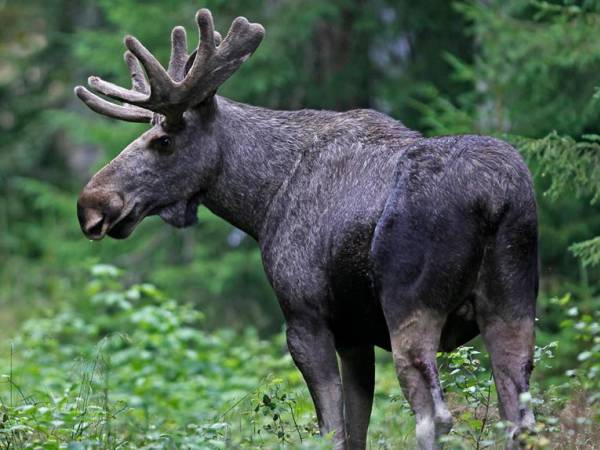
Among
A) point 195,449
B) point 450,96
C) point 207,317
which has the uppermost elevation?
point 450,96

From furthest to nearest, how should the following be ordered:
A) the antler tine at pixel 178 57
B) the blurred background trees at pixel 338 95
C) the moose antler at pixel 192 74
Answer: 1. the blurred background trees at pixel 338 95
2. the antler tine at pixel 178 57
3. the moose antler at pixel 192 74

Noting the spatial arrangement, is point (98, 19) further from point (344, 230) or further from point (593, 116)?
point (344, 230)

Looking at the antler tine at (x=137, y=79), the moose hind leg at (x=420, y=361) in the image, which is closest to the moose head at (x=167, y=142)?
the antler tine at (x=137, y=79)

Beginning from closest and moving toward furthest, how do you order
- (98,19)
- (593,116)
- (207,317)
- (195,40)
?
(593,116)
(195,40)
(207,317)
(98,19)

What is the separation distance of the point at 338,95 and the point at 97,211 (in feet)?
32.9

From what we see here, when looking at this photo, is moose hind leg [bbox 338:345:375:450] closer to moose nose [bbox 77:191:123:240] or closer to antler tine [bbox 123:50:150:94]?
moose nose [bbox 77:191:123:240]

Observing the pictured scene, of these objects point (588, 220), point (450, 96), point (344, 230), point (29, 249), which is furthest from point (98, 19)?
point (344, 230)

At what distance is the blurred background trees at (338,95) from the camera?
1215 centimetres

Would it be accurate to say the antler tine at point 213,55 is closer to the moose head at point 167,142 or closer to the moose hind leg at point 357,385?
the moose head at point 167,142

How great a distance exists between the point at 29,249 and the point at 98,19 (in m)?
4.73

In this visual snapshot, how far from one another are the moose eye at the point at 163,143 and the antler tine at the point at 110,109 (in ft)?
0.83

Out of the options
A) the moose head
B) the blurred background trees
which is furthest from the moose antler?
the blurred background trees

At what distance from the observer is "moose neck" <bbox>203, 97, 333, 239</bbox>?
7133mm

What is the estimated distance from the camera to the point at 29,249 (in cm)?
2117
